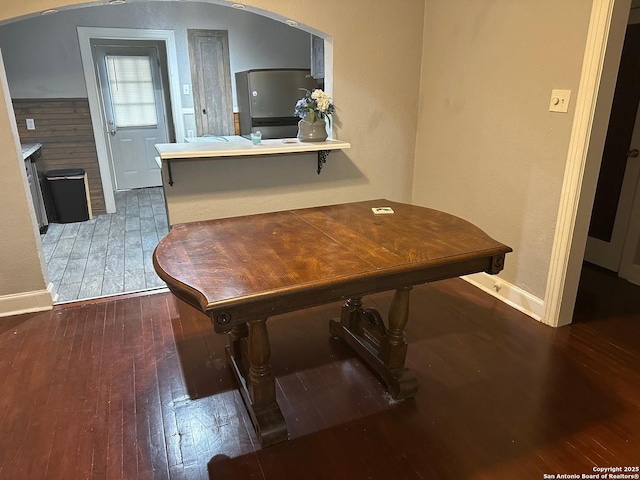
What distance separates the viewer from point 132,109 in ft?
20.5

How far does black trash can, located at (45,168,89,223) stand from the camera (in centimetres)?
479

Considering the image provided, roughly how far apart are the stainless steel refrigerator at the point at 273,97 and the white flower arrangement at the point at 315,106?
1.99 meters

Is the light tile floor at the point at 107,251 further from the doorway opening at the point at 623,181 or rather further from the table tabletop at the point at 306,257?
the doorway opening at the point at 623,181

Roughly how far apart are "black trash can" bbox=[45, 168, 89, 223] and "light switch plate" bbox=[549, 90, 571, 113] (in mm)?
4542

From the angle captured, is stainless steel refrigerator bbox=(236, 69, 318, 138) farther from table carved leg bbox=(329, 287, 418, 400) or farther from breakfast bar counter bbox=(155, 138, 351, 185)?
table carved leg bbox=(329, 287, 418, 400)

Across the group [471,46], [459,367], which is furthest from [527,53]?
[459,367]

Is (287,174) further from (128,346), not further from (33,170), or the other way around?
(33,170)

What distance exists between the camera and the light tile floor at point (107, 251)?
3348 mm

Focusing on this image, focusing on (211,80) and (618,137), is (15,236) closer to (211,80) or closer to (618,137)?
(211,80)

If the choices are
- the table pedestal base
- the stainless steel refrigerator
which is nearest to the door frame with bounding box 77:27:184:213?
the stainless steel refrigerator

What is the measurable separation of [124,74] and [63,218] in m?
2.37

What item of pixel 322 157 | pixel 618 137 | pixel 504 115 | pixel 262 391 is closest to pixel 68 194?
pixel 322 157

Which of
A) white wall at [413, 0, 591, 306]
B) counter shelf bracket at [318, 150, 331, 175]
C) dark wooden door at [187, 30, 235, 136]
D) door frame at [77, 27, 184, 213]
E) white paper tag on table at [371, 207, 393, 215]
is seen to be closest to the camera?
white paper tag on table at [371, 207, 393, 215]

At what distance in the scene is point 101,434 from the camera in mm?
1910
